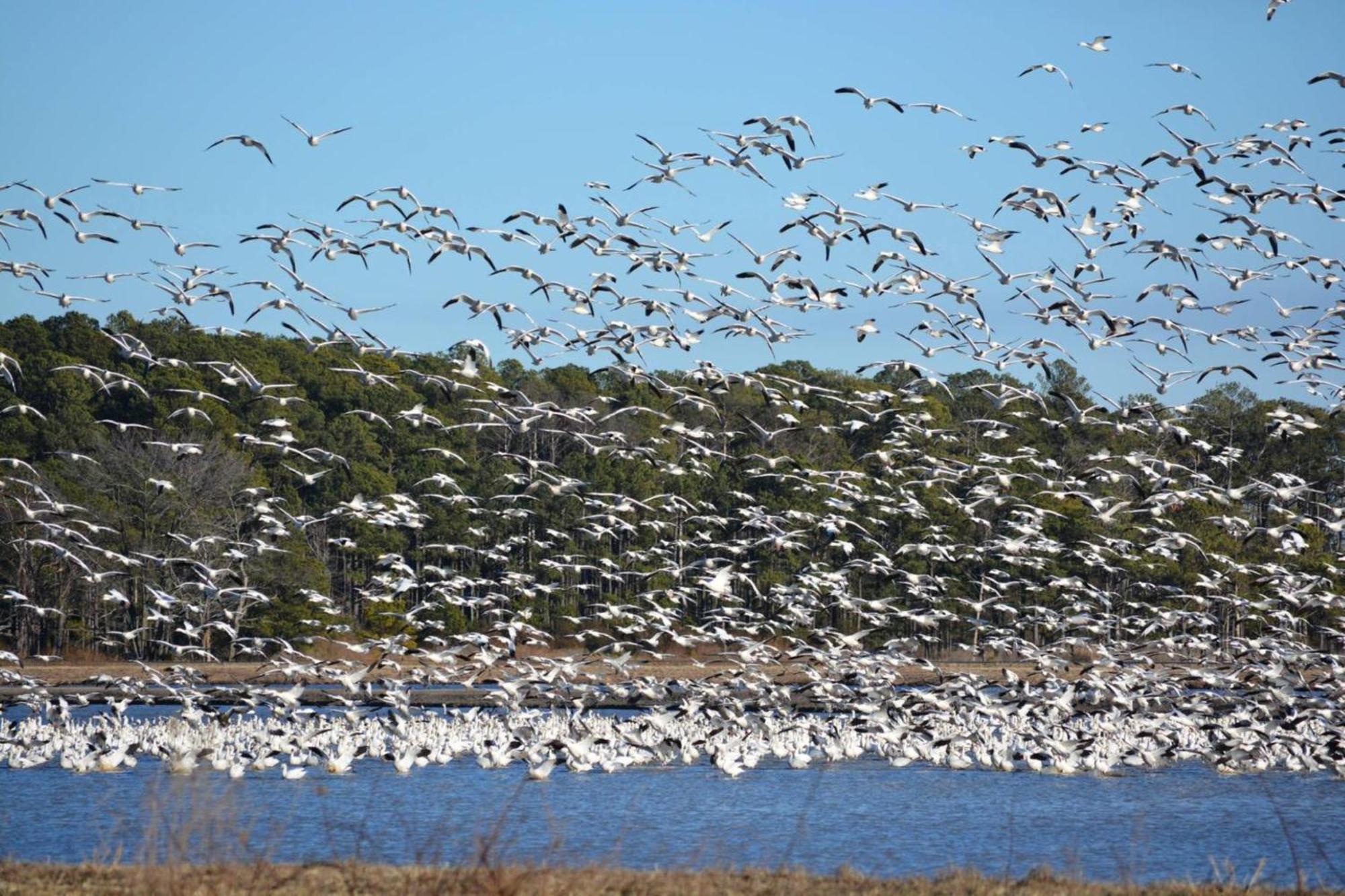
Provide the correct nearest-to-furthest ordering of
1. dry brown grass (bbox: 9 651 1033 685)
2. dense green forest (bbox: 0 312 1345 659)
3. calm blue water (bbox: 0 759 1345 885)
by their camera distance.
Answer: calm blue water (bbox: 0 759 1345 885)
dry brown grass (bbox: 9 651 1033 685)
dense green forest (bbox: 0 312 1345 659)

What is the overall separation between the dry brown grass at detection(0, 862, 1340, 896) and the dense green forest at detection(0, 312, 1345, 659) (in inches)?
1209

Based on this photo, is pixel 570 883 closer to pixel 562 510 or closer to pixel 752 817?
pixel 752 817

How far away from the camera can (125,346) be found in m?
35.2

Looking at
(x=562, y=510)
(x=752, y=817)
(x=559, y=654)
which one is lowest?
(x=752, y=817)

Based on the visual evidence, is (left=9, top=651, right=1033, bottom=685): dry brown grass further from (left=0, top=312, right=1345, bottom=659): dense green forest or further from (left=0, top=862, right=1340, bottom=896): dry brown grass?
(left=0, top=862, right=1340, bottom=896): dry brown grass

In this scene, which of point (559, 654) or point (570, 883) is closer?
point (570, 883)

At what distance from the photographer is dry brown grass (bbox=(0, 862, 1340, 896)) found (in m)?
14.8

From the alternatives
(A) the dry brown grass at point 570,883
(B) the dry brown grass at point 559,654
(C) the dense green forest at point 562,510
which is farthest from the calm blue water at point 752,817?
(B) the dry brown grass at point 559,654

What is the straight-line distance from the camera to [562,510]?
3036 inches

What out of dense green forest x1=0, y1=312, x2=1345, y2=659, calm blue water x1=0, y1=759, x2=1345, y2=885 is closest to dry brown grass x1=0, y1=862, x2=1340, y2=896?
calm blue water x1=0, y1=759, x2=1345, y2=885

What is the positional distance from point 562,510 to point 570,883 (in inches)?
2431

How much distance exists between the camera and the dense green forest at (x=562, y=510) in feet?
204

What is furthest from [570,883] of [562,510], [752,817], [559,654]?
[562,510]

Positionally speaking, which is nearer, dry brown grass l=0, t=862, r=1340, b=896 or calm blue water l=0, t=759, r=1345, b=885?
dry brown grass l=0, t=862, r=1340, b=896
